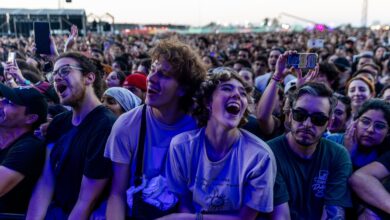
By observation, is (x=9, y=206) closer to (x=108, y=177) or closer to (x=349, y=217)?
(x=108, y=177)

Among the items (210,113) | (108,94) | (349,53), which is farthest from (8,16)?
(349,53)

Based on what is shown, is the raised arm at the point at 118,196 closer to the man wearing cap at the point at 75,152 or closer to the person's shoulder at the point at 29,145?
the man wearing cap at the point at 75,152

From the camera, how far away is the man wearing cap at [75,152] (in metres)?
2.42

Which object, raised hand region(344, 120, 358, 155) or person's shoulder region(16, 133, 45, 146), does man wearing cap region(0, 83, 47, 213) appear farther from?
raised hand region(344, 120, 358, 155)

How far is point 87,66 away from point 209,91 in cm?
97

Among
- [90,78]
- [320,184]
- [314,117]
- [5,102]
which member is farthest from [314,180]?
[5,102]

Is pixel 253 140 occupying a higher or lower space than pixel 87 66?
lower

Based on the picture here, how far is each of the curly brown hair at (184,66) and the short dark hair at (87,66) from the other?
571 mm

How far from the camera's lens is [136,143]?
2.32 m

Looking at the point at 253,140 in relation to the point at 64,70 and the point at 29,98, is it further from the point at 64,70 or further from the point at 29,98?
the point at 29,98

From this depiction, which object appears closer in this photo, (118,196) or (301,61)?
(118,196)

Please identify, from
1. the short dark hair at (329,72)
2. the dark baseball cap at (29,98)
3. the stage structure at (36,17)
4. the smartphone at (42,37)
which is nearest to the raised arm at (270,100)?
the dark baseball cap at (29,98)

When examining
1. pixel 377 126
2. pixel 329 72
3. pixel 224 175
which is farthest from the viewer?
pixel 329 72

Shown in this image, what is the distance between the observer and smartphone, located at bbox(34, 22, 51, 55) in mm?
4691
